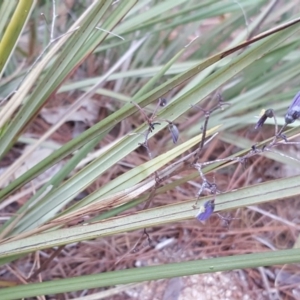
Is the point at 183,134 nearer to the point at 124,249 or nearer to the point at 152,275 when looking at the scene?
the point at 124,249

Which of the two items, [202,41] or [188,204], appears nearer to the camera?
[188,204]

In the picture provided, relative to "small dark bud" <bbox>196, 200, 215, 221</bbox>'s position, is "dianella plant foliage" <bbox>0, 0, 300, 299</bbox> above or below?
above

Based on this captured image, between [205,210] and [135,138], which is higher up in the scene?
[135,138]

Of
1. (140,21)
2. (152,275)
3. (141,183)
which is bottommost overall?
(152,275)

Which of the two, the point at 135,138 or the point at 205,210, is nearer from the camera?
the point at 205,210

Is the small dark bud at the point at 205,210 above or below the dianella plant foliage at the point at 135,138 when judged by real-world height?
below

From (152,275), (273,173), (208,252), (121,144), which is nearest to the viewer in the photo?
(152,275)

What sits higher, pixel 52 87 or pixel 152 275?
pixel 52 87

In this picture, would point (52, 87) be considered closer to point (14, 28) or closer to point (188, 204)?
point (14, 28)

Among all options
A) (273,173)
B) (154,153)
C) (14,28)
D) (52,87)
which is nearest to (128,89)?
(154,153)

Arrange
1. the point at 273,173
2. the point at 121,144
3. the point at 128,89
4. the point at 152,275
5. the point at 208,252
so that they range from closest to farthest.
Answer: the point at 152,275, the point at 121,144, the point at 208,252, the point at 273,173, the point at 128,89
